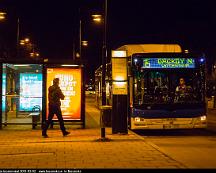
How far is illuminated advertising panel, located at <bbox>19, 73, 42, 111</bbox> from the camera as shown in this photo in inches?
838

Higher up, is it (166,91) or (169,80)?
(169,80)

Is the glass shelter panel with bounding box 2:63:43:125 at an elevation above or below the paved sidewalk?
above

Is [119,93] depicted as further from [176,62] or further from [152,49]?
[152,49]

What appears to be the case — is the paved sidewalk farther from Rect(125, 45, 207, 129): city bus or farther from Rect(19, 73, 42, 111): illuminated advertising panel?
Rect(19, 73, 42, 111): illuminated advertising panel

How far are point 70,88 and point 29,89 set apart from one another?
2679 mm

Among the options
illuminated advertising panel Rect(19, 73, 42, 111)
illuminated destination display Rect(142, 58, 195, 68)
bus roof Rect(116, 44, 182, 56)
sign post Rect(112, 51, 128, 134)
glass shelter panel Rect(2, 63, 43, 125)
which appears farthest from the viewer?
illuminated advertising panel Rect(19, 73, 42, 111)

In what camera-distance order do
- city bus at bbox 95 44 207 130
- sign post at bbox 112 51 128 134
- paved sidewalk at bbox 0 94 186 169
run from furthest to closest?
city bus at bbox 95 44 207 130, sign post at bbox 112 51 128 134, paved sidewalk at bbox 0 94 186 169

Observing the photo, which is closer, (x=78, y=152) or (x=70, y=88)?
(x=78, y=152)

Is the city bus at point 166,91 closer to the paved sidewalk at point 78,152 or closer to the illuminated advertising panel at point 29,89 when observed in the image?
the paved sidewalk at point 78,152

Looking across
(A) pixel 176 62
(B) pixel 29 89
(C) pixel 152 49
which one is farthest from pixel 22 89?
(A) pixel 176 62

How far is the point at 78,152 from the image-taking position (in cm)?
1268

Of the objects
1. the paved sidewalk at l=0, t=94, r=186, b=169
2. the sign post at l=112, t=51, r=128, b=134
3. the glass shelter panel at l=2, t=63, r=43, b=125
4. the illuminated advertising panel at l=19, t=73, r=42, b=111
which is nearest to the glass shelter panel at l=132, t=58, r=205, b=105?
the sign post at l=112, t=51, r=128, b=134

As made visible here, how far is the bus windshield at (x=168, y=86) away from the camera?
17828mm

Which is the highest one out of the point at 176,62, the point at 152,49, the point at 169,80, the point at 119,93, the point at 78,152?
the point at 152,49
